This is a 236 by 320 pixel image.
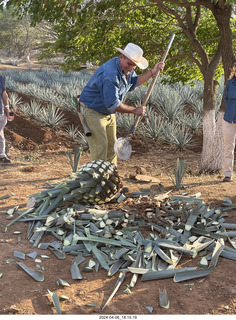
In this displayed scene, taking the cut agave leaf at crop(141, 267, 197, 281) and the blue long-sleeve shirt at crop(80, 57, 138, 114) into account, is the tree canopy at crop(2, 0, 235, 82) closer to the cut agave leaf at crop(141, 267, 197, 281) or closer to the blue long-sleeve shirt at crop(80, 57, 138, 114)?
the blue long-sleeve shirt at crop(80, 57, 138, 114)

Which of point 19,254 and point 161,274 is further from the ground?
point 161,274

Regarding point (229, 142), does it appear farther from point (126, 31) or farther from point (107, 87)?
point (126, 31)

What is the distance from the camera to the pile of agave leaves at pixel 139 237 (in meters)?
3.47

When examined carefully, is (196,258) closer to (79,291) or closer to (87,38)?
(79,291)

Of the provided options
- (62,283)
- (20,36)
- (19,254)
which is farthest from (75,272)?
(20,36)

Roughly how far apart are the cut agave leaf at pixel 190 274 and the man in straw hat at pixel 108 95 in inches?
85.2

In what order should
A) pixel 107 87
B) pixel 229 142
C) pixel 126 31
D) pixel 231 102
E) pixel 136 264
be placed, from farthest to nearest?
pixel 126 31 < pixel 229 142 < pixel 231 102 < pixel 107 87 < pixel 136 264

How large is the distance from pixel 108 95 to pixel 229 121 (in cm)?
205

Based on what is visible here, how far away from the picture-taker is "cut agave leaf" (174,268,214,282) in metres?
3.33

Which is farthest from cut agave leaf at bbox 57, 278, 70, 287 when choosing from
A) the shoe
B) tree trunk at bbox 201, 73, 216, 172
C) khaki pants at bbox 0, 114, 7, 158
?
the shoe

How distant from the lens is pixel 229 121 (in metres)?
6.09

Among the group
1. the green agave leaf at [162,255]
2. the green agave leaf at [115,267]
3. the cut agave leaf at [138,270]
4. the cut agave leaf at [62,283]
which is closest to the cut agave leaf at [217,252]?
the green agave leaf at [162,255]

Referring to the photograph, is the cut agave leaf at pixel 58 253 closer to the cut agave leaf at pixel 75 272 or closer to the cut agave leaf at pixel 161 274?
the cut agave leaf at pixel 75 272

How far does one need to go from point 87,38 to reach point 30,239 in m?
4.23
